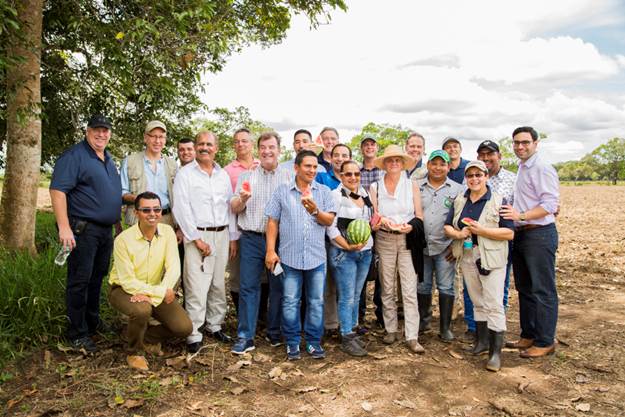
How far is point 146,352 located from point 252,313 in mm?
1298

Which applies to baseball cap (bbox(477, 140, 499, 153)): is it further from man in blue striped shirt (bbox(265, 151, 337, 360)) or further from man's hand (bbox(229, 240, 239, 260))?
man's hand (bbox(229, 240, 239, 260))

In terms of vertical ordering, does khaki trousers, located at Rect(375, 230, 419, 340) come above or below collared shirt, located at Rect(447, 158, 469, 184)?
below

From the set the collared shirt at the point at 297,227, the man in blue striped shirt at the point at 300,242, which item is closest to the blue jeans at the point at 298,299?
the man in blue striped shirt at the point at 300,242

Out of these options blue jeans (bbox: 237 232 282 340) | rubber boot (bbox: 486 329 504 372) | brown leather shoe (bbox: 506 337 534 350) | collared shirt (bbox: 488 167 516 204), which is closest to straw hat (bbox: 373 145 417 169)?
collared shirt (bbox: 488 167 516 204)

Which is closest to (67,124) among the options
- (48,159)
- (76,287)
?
(48,159)

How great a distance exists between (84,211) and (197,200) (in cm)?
124

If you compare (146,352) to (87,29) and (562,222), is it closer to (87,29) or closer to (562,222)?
(87,29)

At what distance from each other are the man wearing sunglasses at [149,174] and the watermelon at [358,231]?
2397mm

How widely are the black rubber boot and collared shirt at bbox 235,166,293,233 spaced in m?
2.42

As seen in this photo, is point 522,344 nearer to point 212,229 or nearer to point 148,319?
point 212,229

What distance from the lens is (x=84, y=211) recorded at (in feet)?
17.6

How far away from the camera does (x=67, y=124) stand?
10.5 m

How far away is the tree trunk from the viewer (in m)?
7.58

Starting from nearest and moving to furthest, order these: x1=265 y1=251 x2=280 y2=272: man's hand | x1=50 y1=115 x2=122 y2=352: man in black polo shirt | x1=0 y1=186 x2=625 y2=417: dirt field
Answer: x1=0 y1=186 x2=625 y2=417: dirt field, x1=50 y1=115 x2=122 y2=352: man in black polo shirt, x1=265 y1=251 x2=280 y2=272: man's hand
